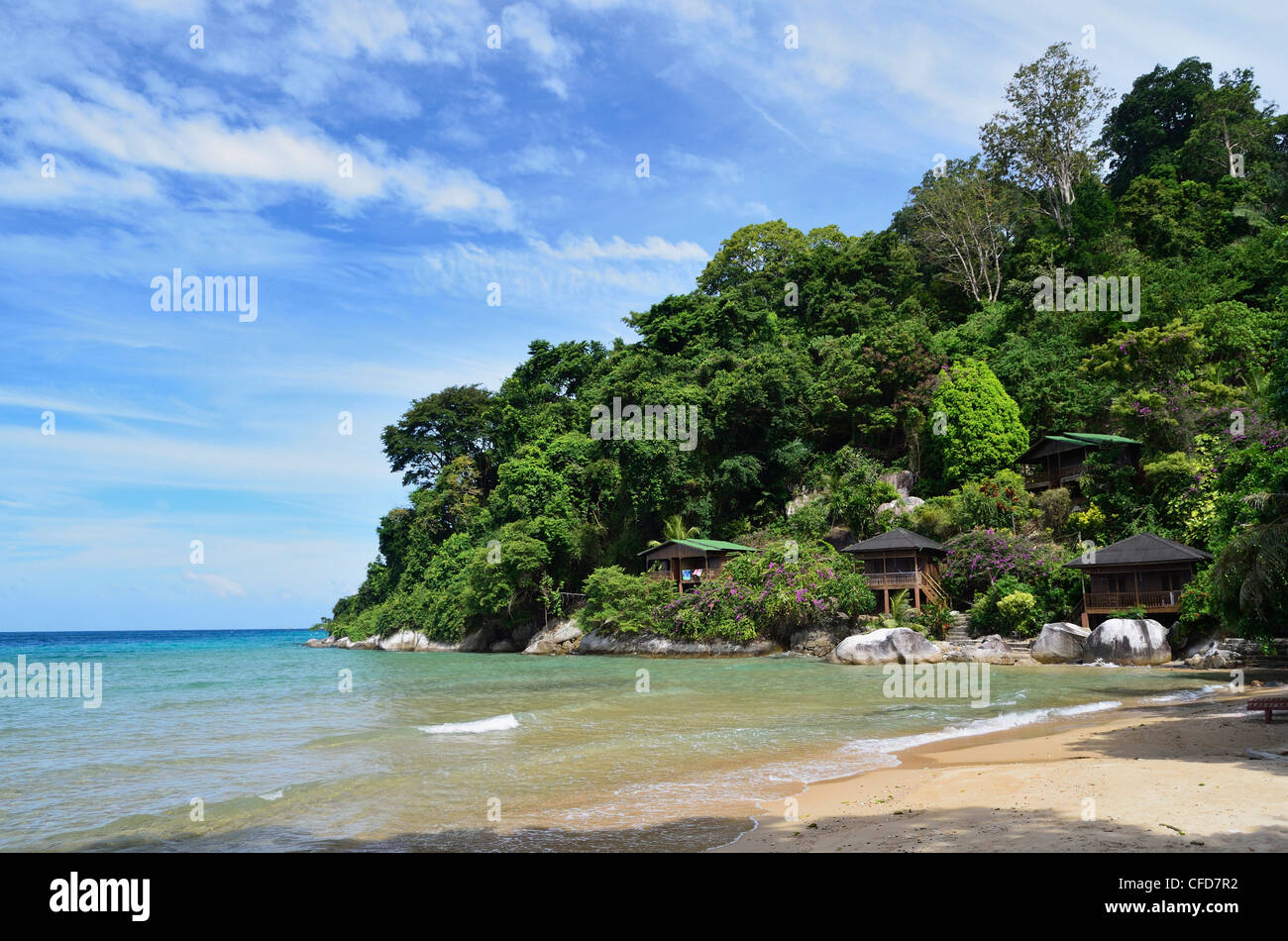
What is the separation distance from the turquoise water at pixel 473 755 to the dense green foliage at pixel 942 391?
8.70 metres

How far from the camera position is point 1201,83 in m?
48.8

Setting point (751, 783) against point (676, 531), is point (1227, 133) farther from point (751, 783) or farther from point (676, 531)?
point (751, 783)

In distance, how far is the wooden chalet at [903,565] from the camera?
100 feet

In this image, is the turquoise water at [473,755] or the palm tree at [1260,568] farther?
the palm tree at [1260,568]

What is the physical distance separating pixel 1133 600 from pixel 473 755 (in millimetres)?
22185

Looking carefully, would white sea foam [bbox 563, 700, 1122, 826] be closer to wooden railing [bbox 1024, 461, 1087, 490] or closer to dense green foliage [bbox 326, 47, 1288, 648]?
dense green foliage [bbox 326, 47, 1288, 648]

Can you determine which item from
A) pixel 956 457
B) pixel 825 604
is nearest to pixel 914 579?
pixel 825 604

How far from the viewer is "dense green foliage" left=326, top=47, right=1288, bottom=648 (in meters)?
28.4

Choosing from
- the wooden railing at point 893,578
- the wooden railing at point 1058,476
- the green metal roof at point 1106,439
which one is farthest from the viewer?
the wooden railing at point 893,578

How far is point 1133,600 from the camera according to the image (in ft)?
80.2

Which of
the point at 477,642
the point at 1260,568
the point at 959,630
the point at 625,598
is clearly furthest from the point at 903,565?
the point at 477,642

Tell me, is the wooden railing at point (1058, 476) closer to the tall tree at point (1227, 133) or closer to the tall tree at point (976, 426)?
the tall tree at point (976, 426)

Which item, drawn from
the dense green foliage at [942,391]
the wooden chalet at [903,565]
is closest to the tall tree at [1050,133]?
the dense green foliage at [942,391]

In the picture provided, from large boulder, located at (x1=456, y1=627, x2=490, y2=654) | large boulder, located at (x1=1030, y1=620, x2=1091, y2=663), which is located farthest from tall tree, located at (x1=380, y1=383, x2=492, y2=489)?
large boulder, located at (x1=1030, y1=620, x2=1091, y2=663)
